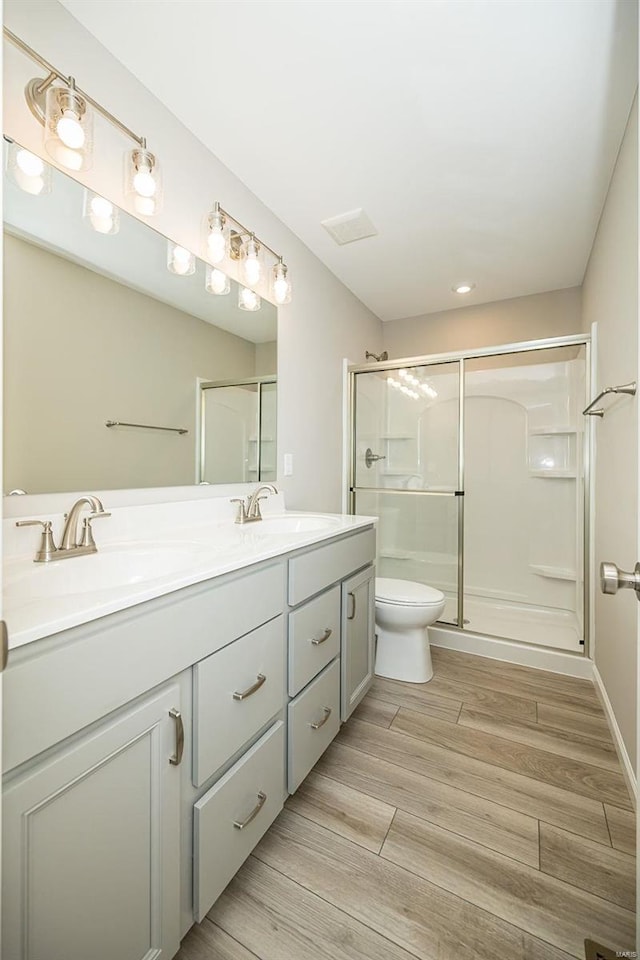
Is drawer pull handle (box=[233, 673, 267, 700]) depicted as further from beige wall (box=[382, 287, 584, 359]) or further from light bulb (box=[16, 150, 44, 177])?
beige wall (box=[382, 287, 584, 359])

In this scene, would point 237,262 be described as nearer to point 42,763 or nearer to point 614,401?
point 614,401

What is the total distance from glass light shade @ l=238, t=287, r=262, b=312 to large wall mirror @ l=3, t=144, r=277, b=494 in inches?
0.9

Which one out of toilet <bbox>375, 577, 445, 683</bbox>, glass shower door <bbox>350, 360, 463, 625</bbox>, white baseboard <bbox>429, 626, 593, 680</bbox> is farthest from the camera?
glass shower door <bbox>350, 360, 463, 625</bbox>

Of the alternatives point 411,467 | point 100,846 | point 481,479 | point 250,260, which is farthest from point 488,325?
point 100,846

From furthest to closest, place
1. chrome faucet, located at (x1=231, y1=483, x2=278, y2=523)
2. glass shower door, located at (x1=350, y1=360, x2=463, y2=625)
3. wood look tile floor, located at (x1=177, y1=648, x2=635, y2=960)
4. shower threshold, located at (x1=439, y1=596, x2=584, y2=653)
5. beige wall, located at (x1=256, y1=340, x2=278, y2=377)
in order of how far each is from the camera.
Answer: glass shower door, located at (x1=350, y1=360, x2=463, y2=625)
shower threshold, located at (x1=439, y1=596, x2=584, y2=653)
beige wall, located at (x1=256, y1=340, x2=278, y2=377)
chrome faucet, located at (x1=231, y1=483, x2=278, y2=523)
wood look tile floor, located at (x1=177, y1=648, x2=635, y2=960)

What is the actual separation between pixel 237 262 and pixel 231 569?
1424 millimetres

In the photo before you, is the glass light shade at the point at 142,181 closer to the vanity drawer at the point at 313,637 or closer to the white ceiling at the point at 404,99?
the white ceiling at the point at 404,99

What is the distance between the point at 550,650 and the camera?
230 cm

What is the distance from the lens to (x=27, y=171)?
3.58 feet

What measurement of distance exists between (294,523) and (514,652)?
1534mm

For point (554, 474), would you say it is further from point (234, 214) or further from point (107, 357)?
point (107, 357)

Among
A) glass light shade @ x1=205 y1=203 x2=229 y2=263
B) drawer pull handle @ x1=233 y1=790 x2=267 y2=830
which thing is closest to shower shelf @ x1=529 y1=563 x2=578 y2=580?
drawer pull handle @ x1=233 y1=790 x2=267 y2=830

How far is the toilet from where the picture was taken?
2070 mm

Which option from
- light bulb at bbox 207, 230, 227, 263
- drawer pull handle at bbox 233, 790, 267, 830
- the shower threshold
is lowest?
the shower threshold
